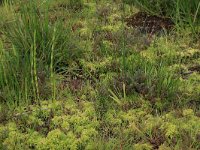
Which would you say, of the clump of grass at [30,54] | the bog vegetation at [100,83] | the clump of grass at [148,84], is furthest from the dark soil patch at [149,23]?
the clump of grass at [148,84]

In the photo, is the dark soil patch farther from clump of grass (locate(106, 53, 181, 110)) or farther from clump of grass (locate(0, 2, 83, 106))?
clump of grass (locate(106, 53, 181, 110))

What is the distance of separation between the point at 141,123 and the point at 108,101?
40 cm

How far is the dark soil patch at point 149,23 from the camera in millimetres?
5180

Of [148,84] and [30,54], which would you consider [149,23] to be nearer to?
[148,84]

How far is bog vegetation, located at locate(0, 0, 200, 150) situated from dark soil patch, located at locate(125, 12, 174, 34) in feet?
0.06

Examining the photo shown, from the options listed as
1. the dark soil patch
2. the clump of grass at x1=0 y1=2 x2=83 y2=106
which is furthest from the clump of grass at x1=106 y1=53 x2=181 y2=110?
the dark soil patch

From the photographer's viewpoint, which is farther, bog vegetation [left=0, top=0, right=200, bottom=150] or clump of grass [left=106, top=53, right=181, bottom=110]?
clump of grass [left=106, top=53, right=181, bottom=110]

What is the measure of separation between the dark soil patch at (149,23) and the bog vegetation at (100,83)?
0.06 ft

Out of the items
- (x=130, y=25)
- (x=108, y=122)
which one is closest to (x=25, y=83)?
(x=108, y=122)

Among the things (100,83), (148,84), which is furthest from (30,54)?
(148,84)

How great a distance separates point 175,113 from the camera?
3.64m

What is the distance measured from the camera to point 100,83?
4035 mm

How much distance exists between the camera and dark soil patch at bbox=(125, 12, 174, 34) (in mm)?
5180

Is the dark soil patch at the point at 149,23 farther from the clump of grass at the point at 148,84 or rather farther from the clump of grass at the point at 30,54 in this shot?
the clump of grass at the point at 148,84
